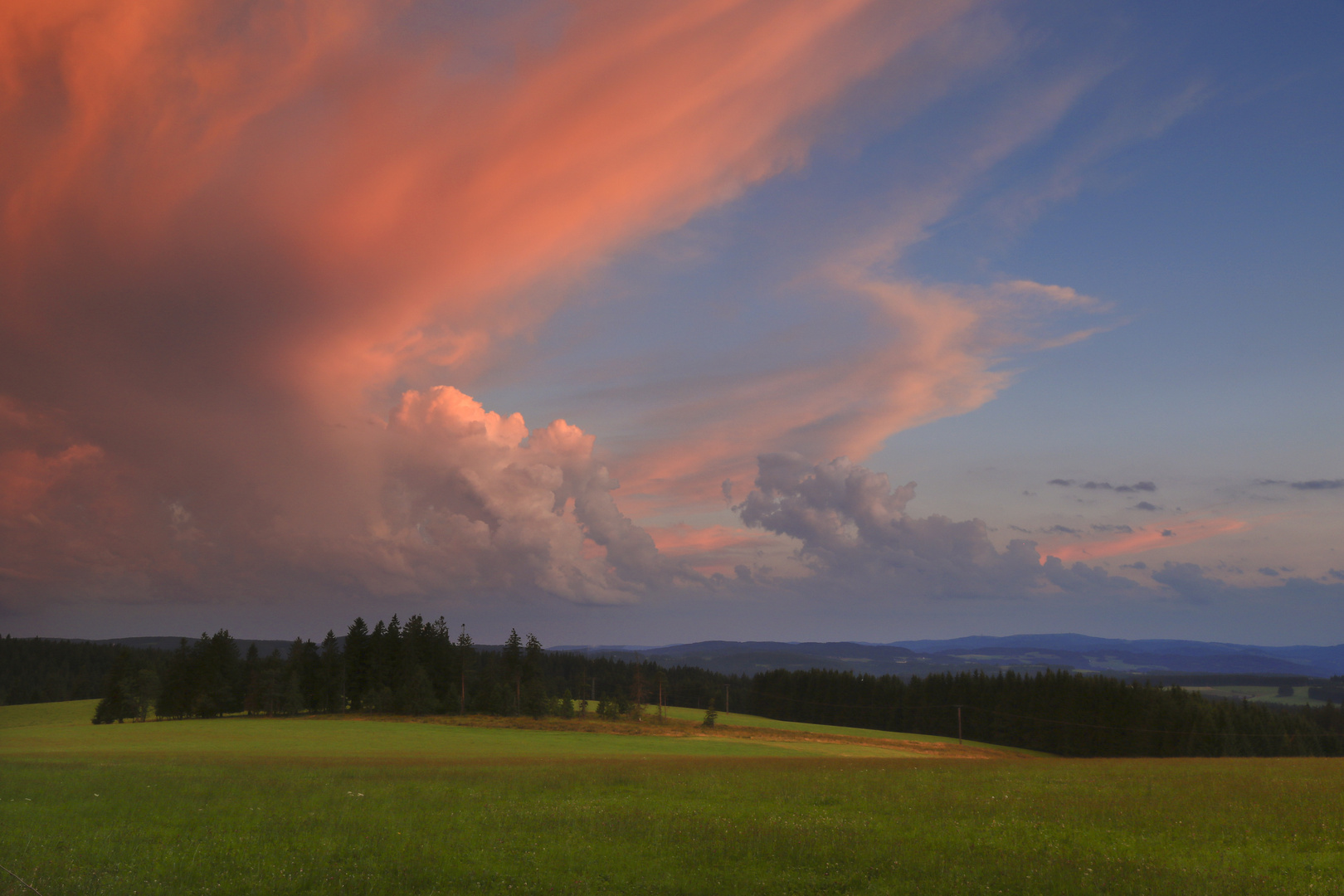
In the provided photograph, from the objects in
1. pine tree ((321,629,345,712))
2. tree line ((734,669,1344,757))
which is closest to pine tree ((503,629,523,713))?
pine tree ((321,629,345,712))

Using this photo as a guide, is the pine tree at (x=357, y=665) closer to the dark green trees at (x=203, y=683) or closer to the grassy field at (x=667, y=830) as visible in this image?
the dark green trees at (x=203, y=683)

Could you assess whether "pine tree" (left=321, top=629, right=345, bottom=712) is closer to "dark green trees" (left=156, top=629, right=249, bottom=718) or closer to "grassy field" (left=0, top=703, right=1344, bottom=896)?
"dark green trees" (left=156, top=629, right=249, bottom=718)

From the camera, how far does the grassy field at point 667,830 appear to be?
46.3 ft

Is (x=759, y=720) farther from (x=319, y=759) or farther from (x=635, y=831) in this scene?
(x=635, y=831)

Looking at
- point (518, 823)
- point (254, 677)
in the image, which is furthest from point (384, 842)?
point (254, 677)

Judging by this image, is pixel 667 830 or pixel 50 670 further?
pixel 50 670

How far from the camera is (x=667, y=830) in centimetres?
1864

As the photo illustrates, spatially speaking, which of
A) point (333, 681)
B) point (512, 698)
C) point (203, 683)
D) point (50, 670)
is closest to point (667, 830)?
point (512, 698)

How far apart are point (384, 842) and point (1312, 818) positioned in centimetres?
2423

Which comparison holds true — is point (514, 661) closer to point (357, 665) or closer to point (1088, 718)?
point (357, 665)

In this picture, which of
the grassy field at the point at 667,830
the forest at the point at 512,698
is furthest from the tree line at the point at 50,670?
the grassy field at the point at 667,830

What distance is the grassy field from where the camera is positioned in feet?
46.3

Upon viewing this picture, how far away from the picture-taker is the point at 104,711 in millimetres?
99875

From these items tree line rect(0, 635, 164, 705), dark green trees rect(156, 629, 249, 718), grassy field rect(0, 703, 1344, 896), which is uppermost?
grassy field rect(0, 703, 1344, 896)
